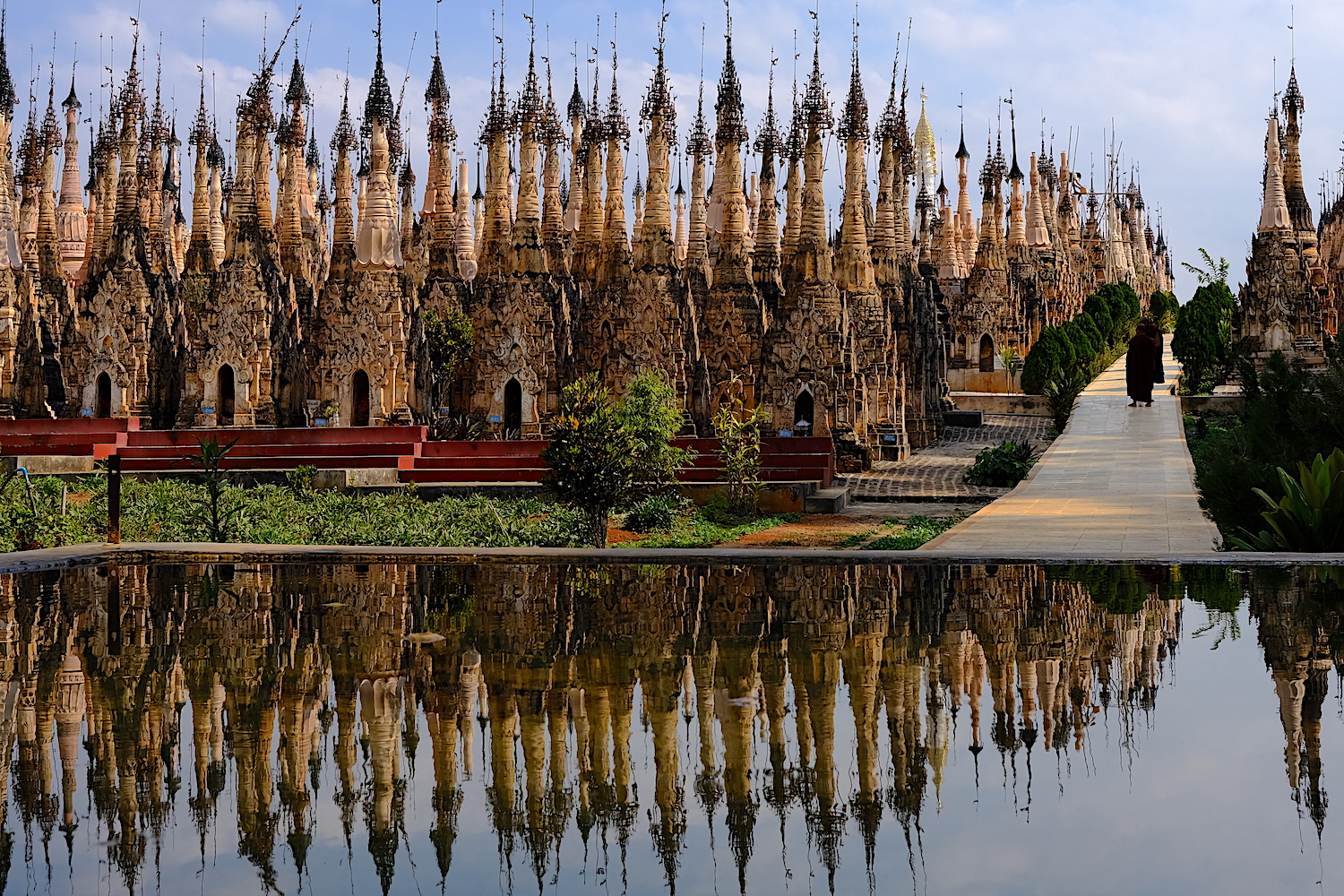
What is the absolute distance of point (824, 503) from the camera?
72.5 ft

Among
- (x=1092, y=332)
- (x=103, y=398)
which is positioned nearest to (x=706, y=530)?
(x=103, y=398)

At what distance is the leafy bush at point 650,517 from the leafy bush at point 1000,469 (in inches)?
259

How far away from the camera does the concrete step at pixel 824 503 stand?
72.3ft

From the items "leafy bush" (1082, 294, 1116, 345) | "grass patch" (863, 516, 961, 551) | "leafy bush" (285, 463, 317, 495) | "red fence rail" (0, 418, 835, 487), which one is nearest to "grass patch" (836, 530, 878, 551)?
"grass patch" (863, 516, 961, 551)

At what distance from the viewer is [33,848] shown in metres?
5.07

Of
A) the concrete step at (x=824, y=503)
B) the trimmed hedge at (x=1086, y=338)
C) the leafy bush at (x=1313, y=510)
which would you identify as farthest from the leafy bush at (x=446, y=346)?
the leafy bush at (x=1313, y=510)

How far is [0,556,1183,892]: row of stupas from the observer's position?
5.39 metres

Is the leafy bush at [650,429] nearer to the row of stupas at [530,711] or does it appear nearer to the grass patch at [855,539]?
the grass patch at [855,539]

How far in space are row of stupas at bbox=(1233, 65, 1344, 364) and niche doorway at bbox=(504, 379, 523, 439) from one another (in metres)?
17.7

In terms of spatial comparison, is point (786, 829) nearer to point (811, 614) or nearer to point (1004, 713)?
point (1004, 713)

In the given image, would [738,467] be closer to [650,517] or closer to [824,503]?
[824,503]

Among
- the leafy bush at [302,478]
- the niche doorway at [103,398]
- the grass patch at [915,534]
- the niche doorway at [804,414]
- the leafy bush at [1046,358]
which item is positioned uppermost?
the leafy bush at [1046,358]

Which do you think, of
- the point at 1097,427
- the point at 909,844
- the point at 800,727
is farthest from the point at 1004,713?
the point at 1097,427

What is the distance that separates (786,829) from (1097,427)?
22.9 m
